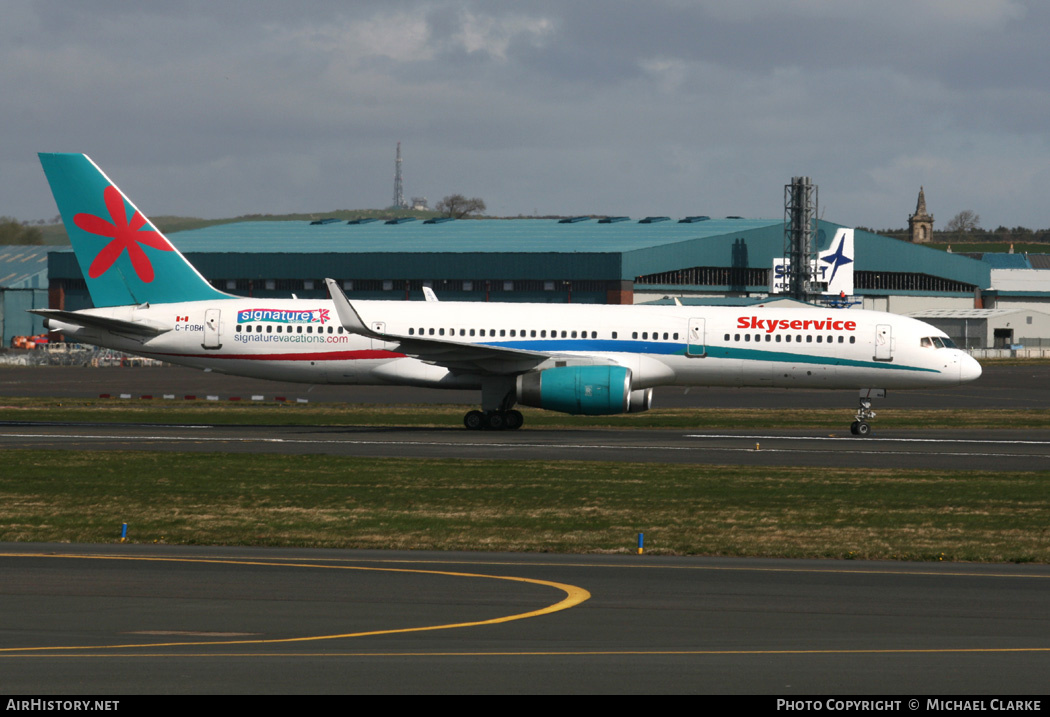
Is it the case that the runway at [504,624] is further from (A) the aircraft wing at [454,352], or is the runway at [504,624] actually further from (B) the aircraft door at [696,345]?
(B) the aircraft door at [696,345]

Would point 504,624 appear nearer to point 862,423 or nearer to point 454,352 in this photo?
point 454,352

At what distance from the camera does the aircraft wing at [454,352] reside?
37.8m

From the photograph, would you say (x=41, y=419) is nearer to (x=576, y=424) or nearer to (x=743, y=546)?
(x=576, y=424)

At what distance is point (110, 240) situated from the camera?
4147 cm

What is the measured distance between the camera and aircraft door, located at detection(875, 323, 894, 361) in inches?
1612

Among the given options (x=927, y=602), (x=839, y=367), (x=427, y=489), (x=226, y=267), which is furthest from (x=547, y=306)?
(x=226, y=267)

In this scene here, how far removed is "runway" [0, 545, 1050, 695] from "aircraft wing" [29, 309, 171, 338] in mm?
22218

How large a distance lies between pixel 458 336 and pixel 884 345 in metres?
14.5

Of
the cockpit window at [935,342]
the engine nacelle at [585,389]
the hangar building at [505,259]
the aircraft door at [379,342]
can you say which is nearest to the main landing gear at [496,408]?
the engine nacelle at [585,389]

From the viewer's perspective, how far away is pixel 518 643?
12414 millimetres

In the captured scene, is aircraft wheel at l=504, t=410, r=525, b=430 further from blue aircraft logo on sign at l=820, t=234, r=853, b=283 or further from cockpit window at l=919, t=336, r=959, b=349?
blue aircraft logo on sign at l=820, t=234, r=853, b=283

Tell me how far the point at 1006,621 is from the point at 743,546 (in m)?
5.96

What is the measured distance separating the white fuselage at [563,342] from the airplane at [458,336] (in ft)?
0.15
